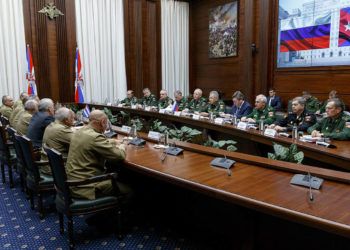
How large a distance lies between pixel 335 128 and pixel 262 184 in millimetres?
2238

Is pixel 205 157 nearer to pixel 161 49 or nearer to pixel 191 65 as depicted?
pixel 161 49

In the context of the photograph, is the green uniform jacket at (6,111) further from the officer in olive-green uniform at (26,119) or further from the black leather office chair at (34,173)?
the black leather office chair at (34,173)

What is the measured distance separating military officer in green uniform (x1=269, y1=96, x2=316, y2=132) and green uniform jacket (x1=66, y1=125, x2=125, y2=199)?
7.70 feet

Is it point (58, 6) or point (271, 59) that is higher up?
point (58, 6)

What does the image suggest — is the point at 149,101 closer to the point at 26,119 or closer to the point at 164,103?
the point at 164,103

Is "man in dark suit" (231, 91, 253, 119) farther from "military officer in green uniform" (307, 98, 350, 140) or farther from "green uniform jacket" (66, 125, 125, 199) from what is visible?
"green uniform jacket" (66, 125, 125, 199)

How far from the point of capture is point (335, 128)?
375 centimetres

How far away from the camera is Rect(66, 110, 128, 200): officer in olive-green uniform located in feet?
8.23

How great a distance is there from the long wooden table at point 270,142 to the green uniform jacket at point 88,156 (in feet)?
6.01

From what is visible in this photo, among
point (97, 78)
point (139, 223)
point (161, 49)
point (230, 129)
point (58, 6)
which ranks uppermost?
point (58, 6)

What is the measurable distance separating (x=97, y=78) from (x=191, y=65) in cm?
334

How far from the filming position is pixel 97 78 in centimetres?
901

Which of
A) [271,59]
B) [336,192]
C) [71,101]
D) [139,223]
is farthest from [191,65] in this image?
[336,192]

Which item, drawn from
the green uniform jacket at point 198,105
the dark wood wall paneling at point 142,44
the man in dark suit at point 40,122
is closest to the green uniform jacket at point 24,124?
the man in dark suit at point 40,122
